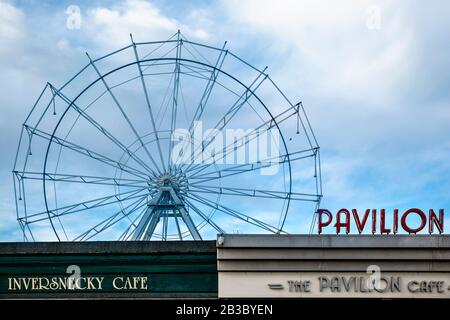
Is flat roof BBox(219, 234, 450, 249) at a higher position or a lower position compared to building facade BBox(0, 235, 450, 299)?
higher

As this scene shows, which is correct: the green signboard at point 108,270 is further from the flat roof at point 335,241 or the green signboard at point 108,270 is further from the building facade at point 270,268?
the flat roof at point 335,241

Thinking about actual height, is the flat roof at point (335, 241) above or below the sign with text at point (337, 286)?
above

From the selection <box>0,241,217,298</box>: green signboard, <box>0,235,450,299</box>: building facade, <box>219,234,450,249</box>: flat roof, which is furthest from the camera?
<box>0,241,217,298</box>: green signboard

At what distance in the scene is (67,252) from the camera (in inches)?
1304

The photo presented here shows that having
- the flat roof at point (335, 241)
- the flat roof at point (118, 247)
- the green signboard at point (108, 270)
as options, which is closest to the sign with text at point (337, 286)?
the flat roof at point (335, 241)

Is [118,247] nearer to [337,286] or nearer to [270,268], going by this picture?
Answer: [270,268]

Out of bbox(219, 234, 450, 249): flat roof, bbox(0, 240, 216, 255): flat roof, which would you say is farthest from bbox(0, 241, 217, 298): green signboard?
bbox(219, 234, 450, 249): flat roof

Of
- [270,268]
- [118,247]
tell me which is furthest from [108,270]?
[270,268]

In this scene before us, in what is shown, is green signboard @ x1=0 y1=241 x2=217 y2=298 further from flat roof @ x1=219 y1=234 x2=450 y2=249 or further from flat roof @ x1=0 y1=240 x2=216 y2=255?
flat roof @ x1=219 y1=234 x2=450 y2=249

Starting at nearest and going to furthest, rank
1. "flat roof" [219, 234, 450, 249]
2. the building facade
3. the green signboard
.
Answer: "flat roof" [219, 234, 450, 249]
the building facade
the green signboard

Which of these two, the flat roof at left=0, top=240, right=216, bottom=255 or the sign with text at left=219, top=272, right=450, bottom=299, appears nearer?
the sign with text at left=219, top=272, right=450, bottom=299
